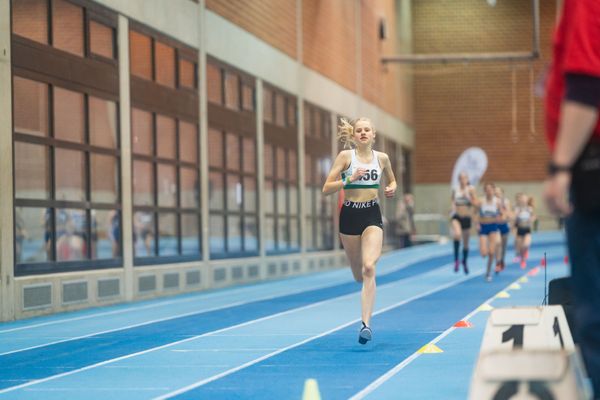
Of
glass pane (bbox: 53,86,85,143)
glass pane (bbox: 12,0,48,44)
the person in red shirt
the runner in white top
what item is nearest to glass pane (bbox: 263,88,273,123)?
glass pane (bbox: 53,86,85,143)

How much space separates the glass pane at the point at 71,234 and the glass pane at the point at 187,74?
4675mm

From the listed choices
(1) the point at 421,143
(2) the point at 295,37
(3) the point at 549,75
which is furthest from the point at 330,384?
(1) the point at 421,143

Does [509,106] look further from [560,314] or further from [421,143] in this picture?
[560,314]

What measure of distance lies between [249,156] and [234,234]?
1939mm

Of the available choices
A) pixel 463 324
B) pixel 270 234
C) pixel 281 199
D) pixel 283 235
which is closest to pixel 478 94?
pixel 281 199

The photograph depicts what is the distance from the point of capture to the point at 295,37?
28.5 m

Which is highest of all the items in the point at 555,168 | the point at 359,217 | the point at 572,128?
the point at 572,128

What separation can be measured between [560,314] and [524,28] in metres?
43.5

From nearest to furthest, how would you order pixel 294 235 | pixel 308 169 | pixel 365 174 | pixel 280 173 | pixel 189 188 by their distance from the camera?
1. pixel 365 174
2. pixel 189 188
3. pixel 280 173
4. pixel 294 235
5. pixel 308 169

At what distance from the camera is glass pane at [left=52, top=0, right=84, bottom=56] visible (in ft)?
52.2

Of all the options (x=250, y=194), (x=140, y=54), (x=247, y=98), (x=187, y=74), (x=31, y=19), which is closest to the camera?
(x=31, y=19)

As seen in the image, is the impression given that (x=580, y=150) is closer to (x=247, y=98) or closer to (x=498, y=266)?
(x=498, y=266)

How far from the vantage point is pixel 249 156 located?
24844 mm

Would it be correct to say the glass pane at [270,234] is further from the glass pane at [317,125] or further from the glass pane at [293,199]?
the glass pane at [317,125]
